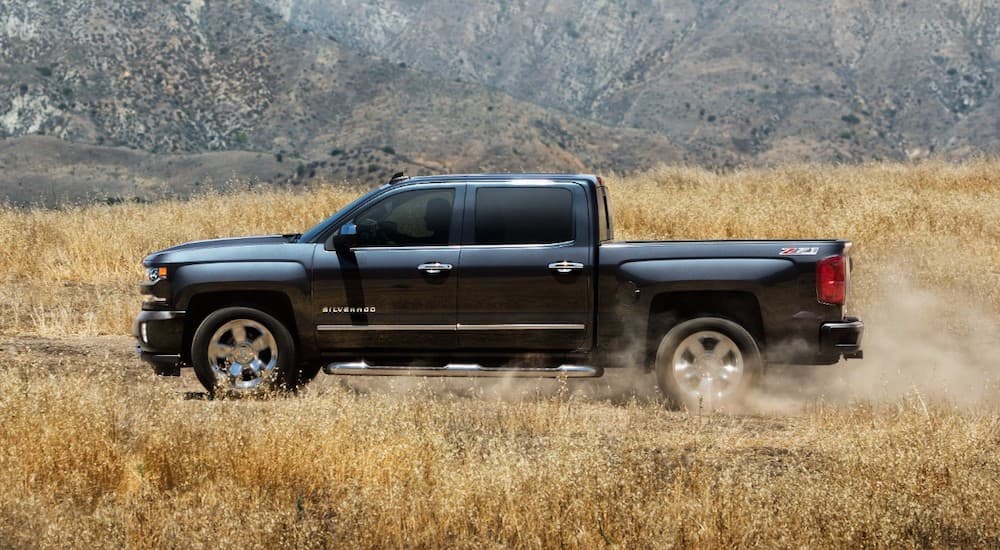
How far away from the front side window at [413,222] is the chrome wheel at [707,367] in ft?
6.97

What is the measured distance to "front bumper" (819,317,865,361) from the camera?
8.93 metres

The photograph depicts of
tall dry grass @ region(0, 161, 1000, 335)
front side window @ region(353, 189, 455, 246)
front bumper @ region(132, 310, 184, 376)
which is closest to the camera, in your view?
front side window @ region(353, 189, 455, 246)

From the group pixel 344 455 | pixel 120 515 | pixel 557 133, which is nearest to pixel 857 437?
pixel 344 455

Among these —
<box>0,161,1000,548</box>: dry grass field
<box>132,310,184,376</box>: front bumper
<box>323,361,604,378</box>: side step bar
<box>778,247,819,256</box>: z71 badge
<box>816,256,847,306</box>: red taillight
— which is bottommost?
<box>0,161,1000,548</box>: dry grass field

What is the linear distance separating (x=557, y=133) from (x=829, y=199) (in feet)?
398

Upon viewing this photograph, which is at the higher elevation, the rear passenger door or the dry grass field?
the rear passenger door

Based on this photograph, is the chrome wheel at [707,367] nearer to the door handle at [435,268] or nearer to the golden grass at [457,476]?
the golden grass at [457,476]

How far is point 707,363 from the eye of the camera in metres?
9.29

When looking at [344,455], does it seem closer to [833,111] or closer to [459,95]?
[459,95]

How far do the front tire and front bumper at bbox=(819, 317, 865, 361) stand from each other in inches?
167

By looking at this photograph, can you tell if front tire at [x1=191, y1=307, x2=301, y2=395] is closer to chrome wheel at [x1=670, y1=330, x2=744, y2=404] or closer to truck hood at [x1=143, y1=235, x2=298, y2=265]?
truck hood at [x1=143, y1=235, x2=298, y2=265]

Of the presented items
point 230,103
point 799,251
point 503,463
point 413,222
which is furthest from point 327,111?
point 503,463

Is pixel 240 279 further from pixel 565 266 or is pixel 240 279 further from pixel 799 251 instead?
pixel 799 251

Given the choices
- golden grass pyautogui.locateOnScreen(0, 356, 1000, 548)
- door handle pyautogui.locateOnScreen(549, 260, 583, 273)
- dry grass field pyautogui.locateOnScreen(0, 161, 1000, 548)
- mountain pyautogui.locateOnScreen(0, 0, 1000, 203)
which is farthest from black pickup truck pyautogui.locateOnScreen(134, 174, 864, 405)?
mountain pyautogui.locateOnScreen(0, 0, 1000, 203)
